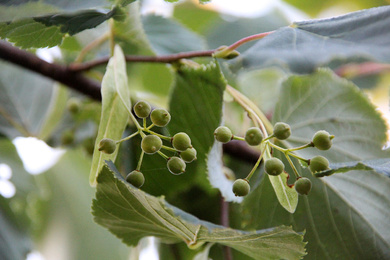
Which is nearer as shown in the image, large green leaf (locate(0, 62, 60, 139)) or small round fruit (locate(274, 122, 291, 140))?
small round fruit (locate(274, 122, 291, 140))

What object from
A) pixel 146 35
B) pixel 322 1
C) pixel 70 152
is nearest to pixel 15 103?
pixel 70 152

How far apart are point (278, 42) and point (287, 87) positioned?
0.66 ft

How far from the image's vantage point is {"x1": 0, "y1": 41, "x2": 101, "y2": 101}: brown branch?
24.6 inches

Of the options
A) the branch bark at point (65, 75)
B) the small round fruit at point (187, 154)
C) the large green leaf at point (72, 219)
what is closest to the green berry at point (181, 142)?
the small round fruit at point (187, 154)

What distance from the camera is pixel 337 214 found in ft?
1.71

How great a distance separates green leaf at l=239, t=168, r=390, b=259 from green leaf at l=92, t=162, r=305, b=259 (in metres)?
0.07

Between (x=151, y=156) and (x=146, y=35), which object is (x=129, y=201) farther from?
(x=146, y=35)

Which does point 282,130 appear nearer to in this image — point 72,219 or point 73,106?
point 73,106

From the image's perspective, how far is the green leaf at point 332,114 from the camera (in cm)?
57

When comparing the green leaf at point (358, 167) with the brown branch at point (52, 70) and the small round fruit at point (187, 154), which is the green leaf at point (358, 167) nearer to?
the small round fruit at point (187, 154)

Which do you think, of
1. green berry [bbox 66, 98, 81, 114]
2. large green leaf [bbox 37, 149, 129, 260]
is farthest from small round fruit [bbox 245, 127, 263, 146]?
large green leaf [bbox 37, 149, 129, 260]

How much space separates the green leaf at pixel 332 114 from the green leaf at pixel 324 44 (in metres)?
0.16

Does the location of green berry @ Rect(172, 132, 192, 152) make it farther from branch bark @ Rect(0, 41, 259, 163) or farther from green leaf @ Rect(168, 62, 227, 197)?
branch bark @ Rect(0, 41, 259, 163)

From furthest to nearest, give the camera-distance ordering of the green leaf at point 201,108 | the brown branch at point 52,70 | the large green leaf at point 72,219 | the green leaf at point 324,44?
1. the large green leaf at point 72,219
2. the brown branch at point 52,70
3. the green leaf at point 201,108
4. the green leaf at point 324,44
